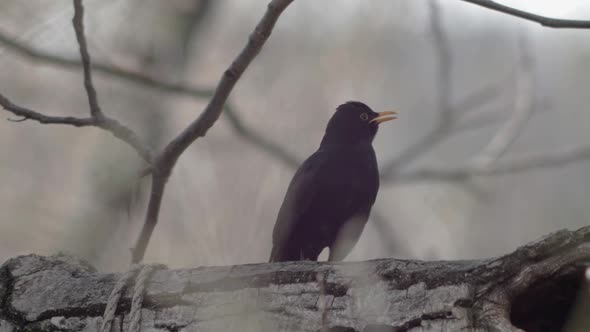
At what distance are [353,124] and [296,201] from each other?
0.96 metres

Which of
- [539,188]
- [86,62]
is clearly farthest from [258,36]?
[539,188]

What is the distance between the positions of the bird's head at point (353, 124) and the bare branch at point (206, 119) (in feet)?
5.35

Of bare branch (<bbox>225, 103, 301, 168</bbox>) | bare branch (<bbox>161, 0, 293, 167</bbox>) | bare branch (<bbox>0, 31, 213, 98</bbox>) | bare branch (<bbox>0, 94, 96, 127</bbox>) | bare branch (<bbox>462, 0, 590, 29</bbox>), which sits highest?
bare branch (<bbox>0, 31, 213, 98</bbox>)

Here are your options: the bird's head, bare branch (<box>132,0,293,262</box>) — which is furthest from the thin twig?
bare branch (<box>132,0,293,262</box>)

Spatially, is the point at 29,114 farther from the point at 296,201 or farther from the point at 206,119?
the point at 296,201

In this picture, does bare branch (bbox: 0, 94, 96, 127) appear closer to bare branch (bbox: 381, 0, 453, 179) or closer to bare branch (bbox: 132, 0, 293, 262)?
bare branch (bbox: 132, 0, 293, 262)

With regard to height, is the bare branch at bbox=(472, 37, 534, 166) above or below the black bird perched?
above

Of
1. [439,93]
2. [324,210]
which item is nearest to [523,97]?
[439,93]

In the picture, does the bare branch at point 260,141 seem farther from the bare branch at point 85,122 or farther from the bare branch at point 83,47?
Result: the bare branch at point 83,47

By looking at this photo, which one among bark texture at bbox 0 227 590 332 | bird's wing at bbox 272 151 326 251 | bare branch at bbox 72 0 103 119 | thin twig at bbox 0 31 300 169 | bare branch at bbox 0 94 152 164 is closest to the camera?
bark texture at bbox 0 227 590 332

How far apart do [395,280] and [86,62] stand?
5.62 ft

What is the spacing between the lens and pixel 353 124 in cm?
572

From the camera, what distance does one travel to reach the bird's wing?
491 centimetres

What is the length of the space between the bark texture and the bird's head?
259 cm
